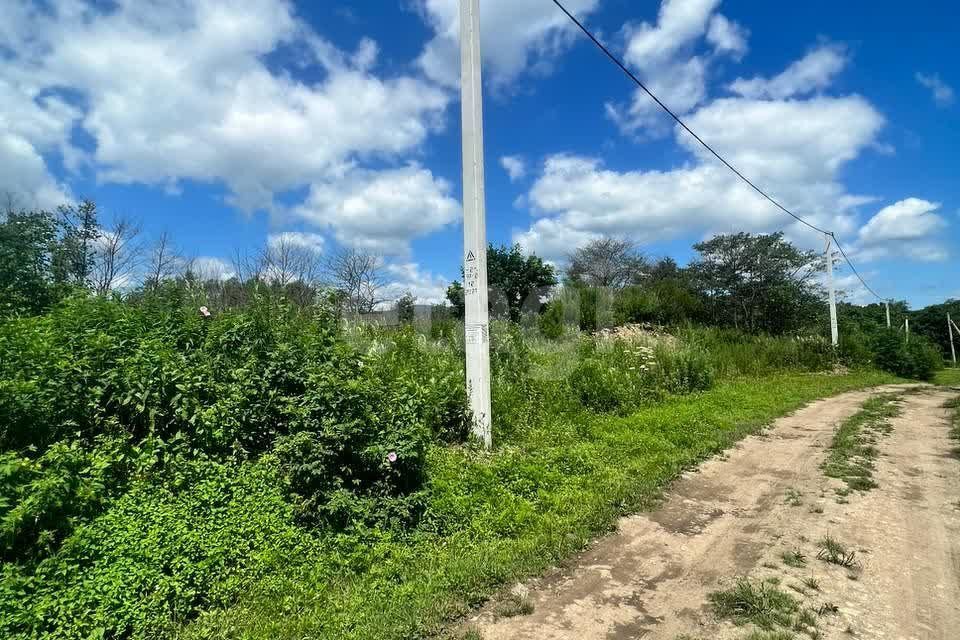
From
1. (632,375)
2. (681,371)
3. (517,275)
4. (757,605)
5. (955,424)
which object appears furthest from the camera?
(517,275)

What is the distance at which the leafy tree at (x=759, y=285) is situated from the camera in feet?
69.3

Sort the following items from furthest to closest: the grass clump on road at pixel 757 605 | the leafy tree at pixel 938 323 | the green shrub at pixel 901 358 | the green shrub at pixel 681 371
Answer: the leafy tree at pixel 938 323, the green shrub at pixel 901 358, the green shrub at pixel 681 371, the grass clump on road at pixel 757 605

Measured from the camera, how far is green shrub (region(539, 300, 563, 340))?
14.5 metres

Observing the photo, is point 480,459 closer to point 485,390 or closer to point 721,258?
point 485,390

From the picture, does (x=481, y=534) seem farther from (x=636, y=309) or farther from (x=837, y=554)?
(x=636, y=309)

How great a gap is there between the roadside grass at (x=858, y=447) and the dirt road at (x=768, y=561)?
0.39ft

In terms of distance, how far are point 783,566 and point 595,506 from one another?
134 centimetres

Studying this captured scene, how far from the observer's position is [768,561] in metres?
3.05

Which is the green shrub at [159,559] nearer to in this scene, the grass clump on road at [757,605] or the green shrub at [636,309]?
the grass clump on road at [757,605]

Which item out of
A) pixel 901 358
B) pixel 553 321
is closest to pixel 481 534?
pixel 553 321

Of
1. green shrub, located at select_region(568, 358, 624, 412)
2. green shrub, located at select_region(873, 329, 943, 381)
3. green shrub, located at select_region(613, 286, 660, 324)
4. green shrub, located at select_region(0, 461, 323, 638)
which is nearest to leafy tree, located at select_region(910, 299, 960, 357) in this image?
green shrub, located at select_region(873, 329, 943, 381)

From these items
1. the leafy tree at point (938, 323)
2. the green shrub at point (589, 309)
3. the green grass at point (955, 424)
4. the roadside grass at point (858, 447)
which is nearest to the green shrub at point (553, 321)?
the green shrub at point (589, 309)

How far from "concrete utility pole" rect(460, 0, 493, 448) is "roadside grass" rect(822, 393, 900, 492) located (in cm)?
370

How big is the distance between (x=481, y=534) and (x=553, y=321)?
538 inches
